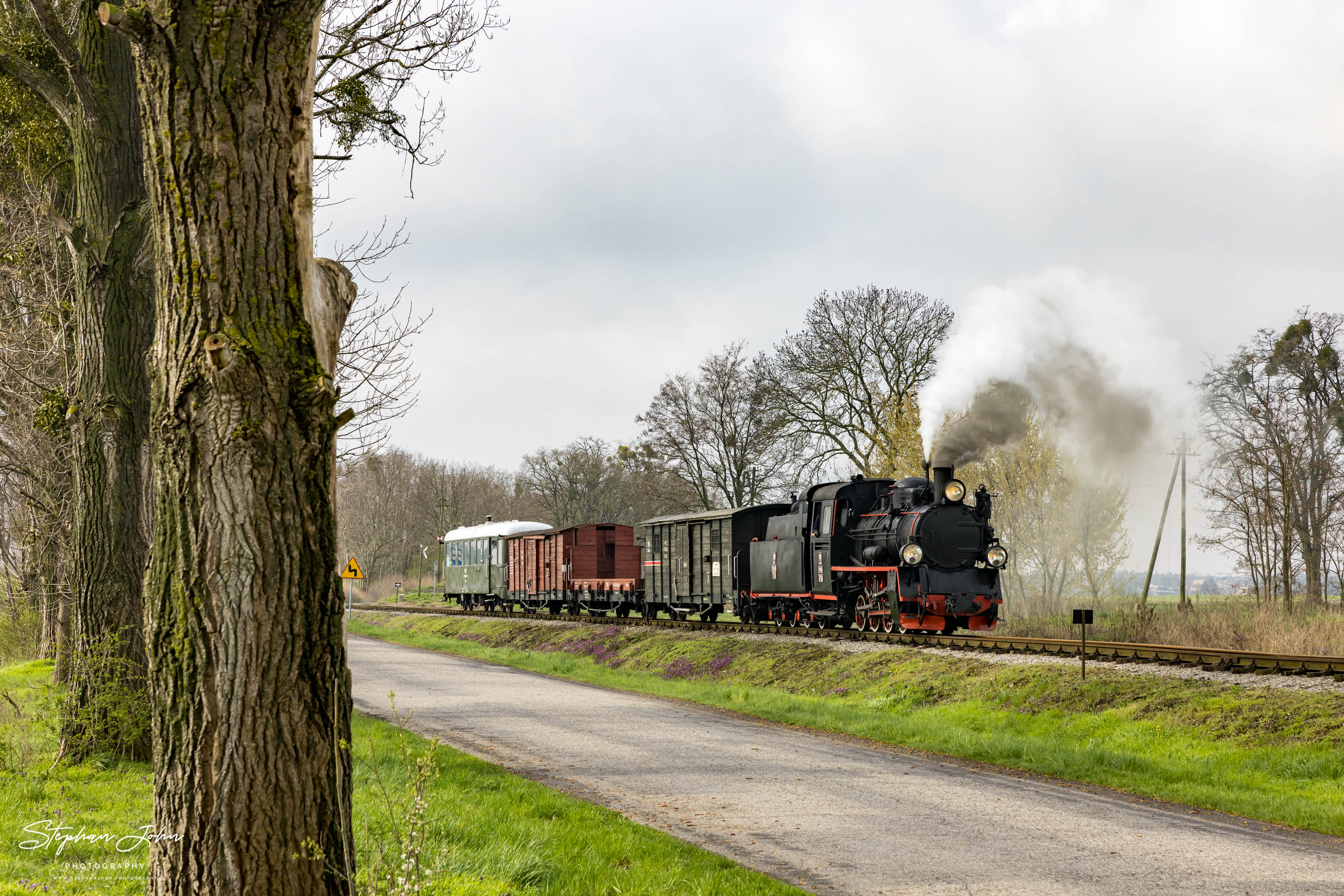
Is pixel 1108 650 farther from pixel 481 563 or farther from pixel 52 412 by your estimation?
pixel 481 563

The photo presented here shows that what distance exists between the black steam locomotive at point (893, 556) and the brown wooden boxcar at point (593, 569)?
11.8 meters

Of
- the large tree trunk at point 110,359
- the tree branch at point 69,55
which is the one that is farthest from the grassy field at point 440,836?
the tree branch at point 69,55

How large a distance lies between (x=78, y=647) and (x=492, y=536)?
3706 centimetres

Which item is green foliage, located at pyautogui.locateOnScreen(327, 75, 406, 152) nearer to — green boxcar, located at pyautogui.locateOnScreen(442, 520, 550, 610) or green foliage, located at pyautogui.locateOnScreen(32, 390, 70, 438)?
green foliage, located at pyautogui.locateOnScreen(32, 390, 70, 438)

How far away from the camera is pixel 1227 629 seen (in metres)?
18.4

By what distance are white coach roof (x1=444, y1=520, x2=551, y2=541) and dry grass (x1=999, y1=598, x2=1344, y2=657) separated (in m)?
23.9

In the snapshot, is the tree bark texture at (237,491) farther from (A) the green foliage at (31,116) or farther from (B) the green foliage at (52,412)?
(A) the green foliage at (31,116)

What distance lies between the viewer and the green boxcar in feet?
147

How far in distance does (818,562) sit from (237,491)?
20.0m

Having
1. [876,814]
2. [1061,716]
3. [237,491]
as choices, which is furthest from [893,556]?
[237,491]

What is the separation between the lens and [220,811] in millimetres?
3613

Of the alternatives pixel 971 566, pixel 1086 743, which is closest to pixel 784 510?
pixel 971 566

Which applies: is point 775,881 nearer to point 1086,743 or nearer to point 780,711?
point 1086,743

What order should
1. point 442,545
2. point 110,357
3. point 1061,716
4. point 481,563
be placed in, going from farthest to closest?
point 442,545 → point 481,563 → point 1061,716 → point 110,357
